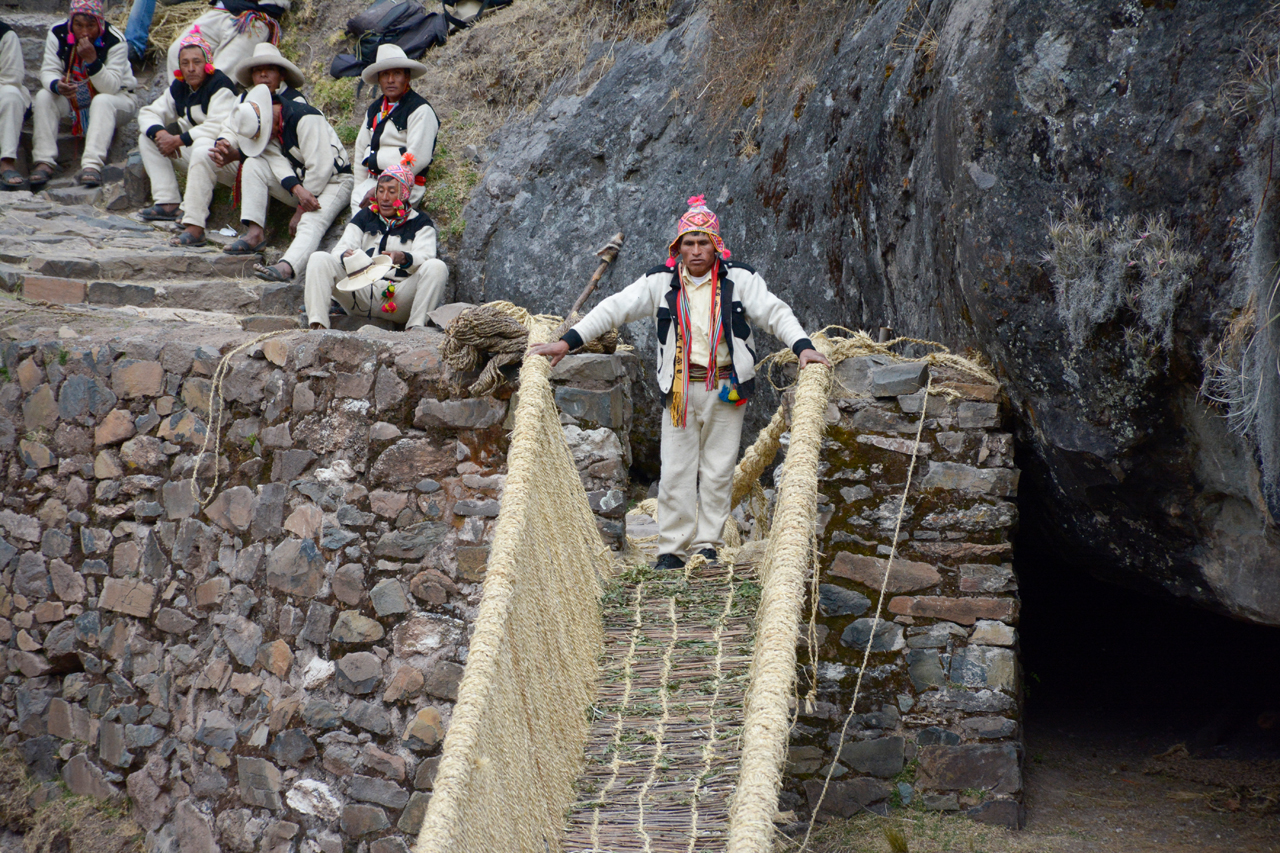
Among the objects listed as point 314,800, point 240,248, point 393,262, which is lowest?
point 314,800

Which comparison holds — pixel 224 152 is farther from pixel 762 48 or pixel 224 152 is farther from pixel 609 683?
pixel 609 683

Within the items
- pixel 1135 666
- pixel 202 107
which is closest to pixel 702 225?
pixel 1135 666

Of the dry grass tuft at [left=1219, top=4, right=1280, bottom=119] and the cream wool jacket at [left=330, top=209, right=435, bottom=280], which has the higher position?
the cream wool jacket at [left=330, top=209, right=435, bottom=280]

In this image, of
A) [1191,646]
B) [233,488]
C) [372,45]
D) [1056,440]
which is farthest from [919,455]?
[372,45]

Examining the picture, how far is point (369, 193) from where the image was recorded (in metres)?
6.07

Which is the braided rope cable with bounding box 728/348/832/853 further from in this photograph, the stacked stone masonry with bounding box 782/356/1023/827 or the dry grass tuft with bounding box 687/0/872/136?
the dry grass tuft with bounding box 687/0/872/136

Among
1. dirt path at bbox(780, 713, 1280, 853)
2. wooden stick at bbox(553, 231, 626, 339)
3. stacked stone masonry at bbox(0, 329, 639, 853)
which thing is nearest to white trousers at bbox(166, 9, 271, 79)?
stacked stone masonry at bbox(0, 329, 639, 853)

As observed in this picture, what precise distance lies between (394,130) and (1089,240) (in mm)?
4827

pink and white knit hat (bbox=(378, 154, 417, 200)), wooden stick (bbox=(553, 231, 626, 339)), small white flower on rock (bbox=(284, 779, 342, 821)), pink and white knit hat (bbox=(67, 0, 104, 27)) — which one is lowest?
small white flower on rock (bbox=(284, 779, 342, 821))

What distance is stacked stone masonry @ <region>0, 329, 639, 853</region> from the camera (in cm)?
430

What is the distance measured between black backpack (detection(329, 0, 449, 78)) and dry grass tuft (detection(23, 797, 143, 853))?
5772mm

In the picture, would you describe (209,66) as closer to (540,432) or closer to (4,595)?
(4,595)

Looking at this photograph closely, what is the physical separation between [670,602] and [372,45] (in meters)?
6.51

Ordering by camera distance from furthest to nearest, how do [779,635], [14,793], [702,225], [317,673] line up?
1. [14,793]
2. [317,673]
3. [702,225]
4. [779,635]
